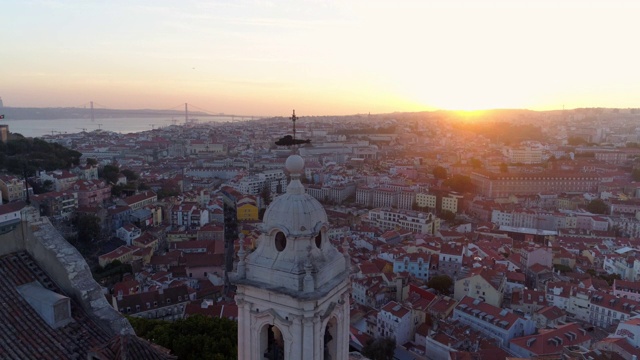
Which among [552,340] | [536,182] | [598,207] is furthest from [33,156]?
[536,182]

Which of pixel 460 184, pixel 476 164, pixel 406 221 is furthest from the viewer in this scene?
pixel 476 164

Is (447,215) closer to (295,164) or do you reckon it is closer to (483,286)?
(483,286)

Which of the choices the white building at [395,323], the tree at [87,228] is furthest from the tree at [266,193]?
the white building at [395,323]

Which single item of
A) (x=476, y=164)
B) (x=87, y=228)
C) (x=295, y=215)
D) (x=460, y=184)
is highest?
(x=295, y=215)

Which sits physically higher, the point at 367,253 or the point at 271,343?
the point at 271,343

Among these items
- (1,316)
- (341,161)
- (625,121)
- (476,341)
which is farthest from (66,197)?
(625,121)

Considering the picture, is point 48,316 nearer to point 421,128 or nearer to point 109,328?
point 109,328
